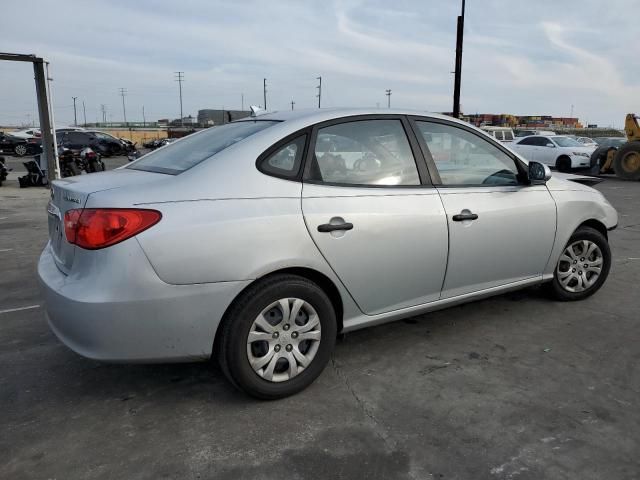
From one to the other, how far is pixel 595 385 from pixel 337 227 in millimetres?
1795

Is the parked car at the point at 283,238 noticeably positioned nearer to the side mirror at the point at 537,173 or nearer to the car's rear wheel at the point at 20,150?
the side mirror at the point at 537,173

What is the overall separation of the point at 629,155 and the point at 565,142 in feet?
9.50

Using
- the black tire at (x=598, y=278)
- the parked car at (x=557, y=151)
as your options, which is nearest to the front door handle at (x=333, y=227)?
the black tire at (x=598, y=278)

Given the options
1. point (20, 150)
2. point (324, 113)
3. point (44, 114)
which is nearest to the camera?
point (324, 113)

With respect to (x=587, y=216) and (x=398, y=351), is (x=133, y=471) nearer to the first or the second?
(x=398, y=351)

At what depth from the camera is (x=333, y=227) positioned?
9.31ft

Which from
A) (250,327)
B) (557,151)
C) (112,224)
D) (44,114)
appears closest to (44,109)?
(44,114)

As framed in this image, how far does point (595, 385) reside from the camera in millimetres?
3025

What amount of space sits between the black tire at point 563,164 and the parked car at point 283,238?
16.8 metres

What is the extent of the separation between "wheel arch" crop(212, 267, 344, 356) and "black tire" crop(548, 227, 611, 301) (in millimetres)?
2127

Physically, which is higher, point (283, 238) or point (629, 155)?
point (629, 155)

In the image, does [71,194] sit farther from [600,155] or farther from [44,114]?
[600,155]

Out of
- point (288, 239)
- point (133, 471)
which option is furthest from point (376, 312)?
point (133, 471)

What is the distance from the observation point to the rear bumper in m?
2.39
